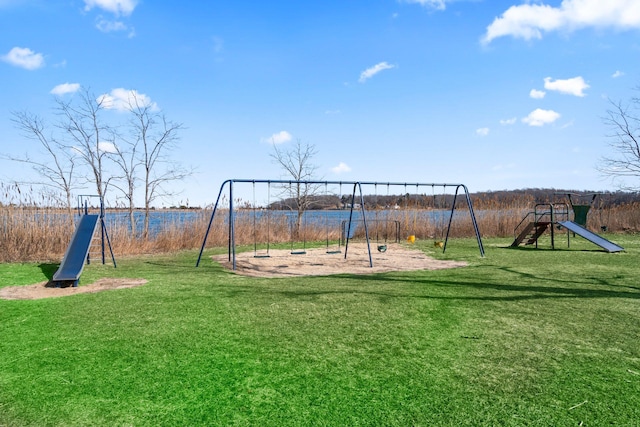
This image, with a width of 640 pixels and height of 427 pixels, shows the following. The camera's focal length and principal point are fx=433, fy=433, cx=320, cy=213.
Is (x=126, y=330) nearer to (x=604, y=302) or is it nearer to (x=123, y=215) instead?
(x=604, y=302)

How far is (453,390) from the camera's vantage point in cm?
262

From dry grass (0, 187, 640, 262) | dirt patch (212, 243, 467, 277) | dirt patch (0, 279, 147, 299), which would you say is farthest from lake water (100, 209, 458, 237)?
dirt patch (0, 279, 147, 299)

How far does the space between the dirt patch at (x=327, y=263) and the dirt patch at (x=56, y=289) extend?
205 cm

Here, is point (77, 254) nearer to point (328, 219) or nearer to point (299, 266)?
point (299, 266)

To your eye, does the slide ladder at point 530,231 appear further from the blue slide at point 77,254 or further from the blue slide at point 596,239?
the blue slide at point 77,254

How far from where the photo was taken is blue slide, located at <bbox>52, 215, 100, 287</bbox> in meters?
6.35

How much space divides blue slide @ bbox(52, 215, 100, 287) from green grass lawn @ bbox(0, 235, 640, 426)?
1070 millimetres

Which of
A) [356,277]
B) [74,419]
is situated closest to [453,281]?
[356,277]

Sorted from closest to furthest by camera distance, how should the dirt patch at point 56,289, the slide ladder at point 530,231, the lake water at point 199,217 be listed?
the dirt patch at point 56,289 < the slide ladder at point 530,231 < the lake water at point 199,217

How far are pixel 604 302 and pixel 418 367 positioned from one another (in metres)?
3.33

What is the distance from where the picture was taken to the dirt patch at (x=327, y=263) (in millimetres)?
7973

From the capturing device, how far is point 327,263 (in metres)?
9.16

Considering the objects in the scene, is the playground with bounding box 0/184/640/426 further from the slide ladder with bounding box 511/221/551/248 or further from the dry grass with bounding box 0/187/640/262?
the slide ladder with bounding box 511/221/551/248

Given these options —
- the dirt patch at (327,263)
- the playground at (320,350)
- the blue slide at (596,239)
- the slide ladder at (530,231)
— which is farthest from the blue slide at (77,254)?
the blue slide at (596,239)
